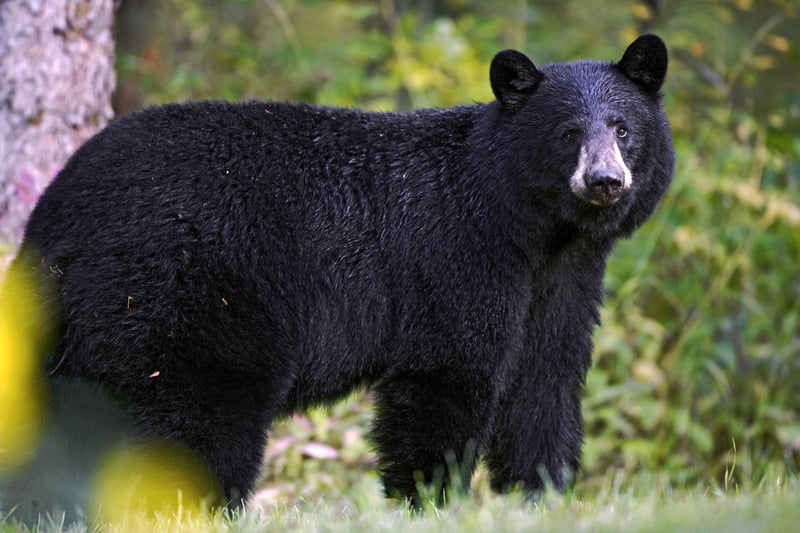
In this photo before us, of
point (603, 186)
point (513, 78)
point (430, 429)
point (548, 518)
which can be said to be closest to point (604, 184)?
point (603, 186)

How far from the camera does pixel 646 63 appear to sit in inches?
171

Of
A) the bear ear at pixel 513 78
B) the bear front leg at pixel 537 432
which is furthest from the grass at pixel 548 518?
the bear ear at pixel 513 78

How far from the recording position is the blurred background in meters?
6.60

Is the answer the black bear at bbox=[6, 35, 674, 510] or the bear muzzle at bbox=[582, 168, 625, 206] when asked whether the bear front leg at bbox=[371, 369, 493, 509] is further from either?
the bear muzzle at bbox=[582, 168, 625, 206]

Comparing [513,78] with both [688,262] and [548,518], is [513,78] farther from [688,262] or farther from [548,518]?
[688,262]

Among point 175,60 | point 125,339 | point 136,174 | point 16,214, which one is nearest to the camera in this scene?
point 125,339

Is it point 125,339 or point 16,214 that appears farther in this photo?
point 16,214

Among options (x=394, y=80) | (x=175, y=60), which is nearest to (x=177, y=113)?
(x=394, y=80)

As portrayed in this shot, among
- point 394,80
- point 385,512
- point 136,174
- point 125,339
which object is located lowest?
point 385,512

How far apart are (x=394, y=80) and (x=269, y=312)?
4024mm

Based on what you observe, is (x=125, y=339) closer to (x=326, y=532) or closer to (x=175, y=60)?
(x=326, y=532)

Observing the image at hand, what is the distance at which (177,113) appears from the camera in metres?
4.26

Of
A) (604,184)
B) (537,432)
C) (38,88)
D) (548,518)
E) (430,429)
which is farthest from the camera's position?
(38,88)

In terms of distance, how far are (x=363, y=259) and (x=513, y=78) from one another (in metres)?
1.02
